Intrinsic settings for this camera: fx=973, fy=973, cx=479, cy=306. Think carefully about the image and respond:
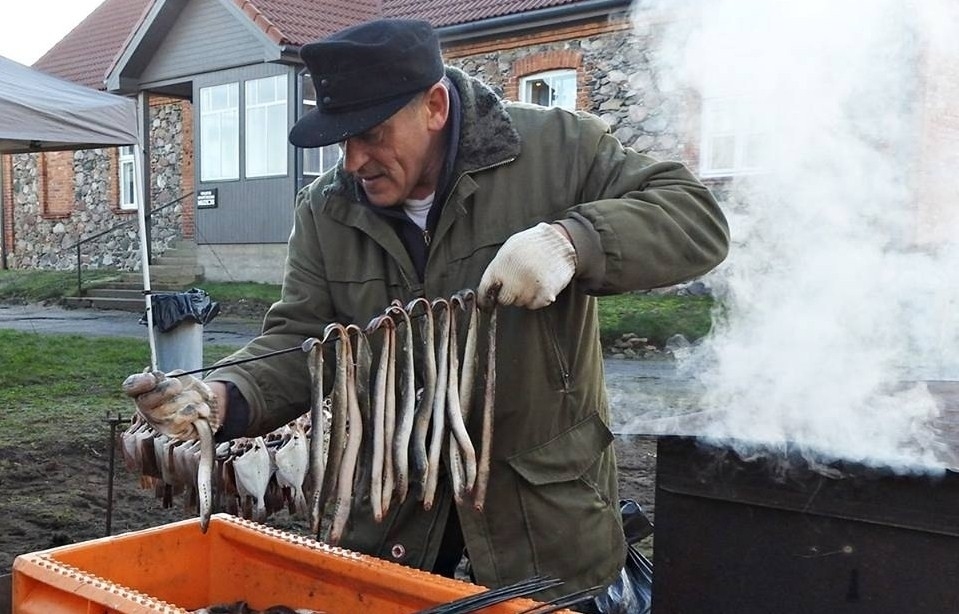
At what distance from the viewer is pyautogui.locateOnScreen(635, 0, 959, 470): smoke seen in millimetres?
2865

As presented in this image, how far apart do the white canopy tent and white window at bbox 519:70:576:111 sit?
738 centimetres

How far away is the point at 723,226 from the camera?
93.0 inches

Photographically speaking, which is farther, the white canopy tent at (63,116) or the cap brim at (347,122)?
the white canopy tent at (63,116)

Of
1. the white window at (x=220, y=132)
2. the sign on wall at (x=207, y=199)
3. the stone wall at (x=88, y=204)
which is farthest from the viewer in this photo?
the stone wall at (x=88, y=204)

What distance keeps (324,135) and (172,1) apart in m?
19.1

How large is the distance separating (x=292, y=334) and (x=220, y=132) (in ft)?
59.4

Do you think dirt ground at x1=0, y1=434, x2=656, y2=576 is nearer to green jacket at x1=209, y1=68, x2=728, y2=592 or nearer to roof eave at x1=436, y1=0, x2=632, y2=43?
green jacket at x1=209, y1=68, x2=728, y2=592

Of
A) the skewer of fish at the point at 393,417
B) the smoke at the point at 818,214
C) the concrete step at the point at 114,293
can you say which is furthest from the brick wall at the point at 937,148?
the concrete step at the point at 114,293

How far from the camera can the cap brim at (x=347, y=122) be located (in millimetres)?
2268

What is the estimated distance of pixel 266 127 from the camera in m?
18.8

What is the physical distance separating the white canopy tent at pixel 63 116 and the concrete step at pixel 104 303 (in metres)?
8.10

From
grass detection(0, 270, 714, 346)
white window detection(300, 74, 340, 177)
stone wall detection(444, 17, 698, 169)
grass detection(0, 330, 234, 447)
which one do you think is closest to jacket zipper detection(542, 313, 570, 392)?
grass detection(0, 270, 714, 346)

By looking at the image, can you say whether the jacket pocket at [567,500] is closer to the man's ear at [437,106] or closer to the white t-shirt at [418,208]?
the white t-shirt at [418,208]

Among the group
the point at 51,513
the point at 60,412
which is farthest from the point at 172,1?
the point at 51,513
